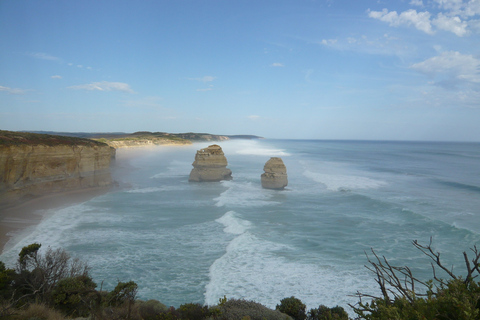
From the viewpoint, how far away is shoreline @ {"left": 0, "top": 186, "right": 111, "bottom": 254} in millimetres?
17367

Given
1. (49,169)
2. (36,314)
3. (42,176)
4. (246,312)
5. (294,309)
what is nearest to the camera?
(36,314)

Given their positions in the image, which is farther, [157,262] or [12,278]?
[157,262]

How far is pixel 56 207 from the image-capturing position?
23344mm

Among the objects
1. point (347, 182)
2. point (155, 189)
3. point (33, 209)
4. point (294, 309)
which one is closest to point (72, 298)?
point (294, 309)

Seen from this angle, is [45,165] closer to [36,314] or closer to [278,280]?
[36,314]

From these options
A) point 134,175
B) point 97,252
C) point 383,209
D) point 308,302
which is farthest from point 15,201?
point 383,209

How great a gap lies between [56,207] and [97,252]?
11431mm

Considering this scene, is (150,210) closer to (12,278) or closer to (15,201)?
(15,201)

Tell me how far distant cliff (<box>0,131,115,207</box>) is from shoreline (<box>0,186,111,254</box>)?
0.90 m

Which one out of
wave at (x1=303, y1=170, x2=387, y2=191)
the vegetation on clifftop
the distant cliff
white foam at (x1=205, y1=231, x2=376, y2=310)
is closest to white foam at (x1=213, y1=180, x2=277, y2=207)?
wave at (x1=303, y1=170, x2=387, y2=191)

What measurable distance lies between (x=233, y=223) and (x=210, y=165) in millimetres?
17782

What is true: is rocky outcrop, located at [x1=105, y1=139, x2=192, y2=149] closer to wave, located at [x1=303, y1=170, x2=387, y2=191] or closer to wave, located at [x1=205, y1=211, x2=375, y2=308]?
wave, located at [x1=303, y1=170, x2=387, y2=191]

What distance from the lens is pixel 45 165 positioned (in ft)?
86.7

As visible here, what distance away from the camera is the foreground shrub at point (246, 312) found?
782 centimetres
